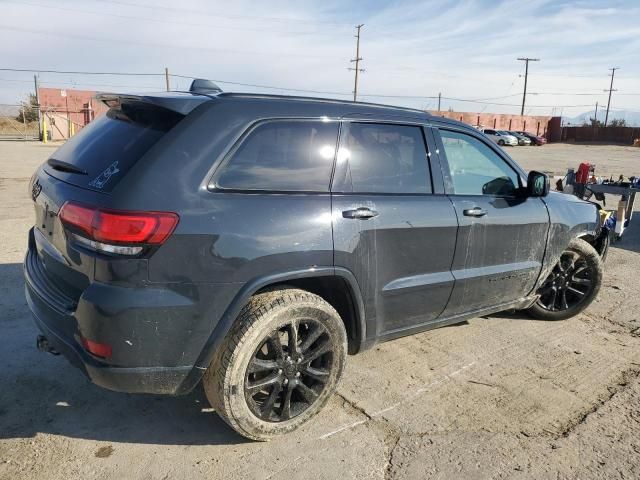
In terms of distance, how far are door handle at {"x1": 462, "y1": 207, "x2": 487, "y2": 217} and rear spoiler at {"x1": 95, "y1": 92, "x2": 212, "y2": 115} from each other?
71.3 inches

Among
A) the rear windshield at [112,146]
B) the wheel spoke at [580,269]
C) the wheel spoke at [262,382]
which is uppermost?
the rear windshield at [112,146]

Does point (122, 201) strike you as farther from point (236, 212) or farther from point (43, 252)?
point (43, 252)

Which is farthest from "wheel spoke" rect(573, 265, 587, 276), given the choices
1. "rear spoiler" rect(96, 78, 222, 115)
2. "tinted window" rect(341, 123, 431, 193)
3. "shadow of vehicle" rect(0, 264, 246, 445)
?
"rear spoiler" rect(96, 78, 222, 115)

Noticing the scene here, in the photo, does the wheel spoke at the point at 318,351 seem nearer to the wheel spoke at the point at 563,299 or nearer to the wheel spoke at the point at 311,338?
the wheel spoke at the point at 311,338

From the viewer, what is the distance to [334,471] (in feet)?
8.66

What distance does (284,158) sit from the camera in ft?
9.23

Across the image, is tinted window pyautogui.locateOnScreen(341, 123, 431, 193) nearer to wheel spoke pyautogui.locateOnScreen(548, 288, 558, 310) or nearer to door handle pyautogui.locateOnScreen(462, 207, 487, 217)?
door handle pyautogui.locateOnScreen(462, 207, 487, 217)

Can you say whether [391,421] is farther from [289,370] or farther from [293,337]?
[293,337]

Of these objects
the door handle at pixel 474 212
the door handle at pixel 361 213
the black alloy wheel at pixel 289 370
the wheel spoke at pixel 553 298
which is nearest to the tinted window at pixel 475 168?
the door handle at pixel 474 212

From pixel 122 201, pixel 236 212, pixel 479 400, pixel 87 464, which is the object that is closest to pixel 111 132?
pixel 122 201

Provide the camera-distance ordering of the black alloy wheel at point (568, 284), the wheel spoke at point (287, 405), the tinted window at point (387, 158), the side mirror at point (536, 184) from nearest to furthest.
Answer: the wheel spoke at point (287, 405)
the tinted window at point (387, 158)
the side mirror at point (536, 184)
the black alloy wheel at point (568, 284)

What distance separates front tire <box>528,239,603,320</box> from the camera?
462 centimetres

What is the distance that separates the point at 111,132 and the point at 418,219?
1819 mm

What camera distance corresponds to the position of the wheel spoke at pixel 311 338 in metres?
2.87
